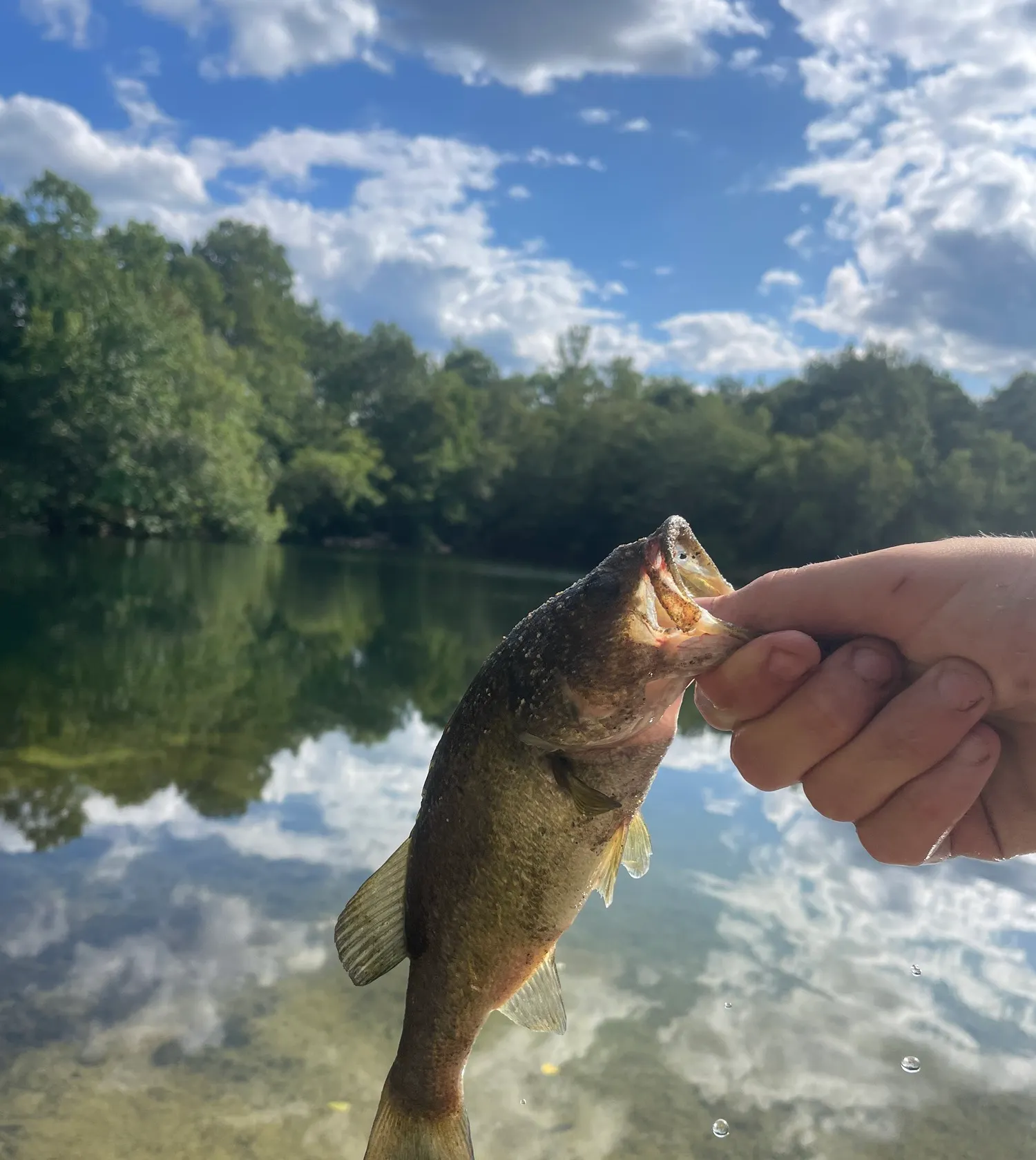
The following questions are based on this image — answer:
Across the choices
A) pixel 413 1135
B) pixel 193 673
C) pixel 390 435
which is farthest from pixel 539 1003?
pixel 390 435

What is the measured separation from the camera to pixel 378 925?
8.84 ft

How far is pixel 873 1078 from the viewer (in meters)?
5.97

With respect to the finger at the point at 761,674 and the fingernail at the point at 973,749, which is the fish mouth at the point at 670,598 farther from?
the fingernail at the point at 973,749

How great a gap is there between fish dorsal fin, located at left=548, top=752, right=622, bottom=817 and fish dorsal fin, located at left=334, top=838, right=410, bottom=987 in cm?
57

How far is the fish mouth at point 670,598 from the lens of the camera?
2418 mm

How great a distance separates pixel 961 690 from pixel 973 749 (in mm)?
224

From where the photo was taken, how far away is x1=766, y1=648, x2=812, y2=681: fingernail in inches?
98.1

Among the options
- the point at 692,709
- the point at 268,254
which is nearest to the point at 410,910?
the point at 692,709

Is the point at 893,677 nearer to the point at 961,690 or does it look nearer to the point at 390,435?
the point at 961,690

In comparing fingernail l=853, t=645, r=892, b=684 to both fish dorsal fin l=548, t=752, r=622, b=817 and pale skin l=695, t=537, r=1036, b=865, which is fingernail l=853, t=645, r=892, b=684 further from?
fish dorsal fin l=548, t=752, r=622, b=817

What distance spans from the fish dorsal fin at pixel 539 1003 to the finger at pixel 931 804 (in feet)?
3.38

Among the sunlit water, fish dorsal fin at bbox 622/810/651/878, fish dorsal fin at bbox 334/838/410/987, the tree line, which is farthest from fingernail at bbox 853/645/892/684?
the tree line

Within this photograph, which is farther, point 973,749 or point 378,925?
point 378,925

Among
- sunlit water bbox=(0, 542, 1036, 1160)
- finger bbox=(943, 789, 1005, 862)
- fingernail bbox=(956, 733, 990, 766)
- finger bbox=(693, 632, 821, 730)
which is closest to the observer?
finger bbox=(693, 632, 821, 730)
